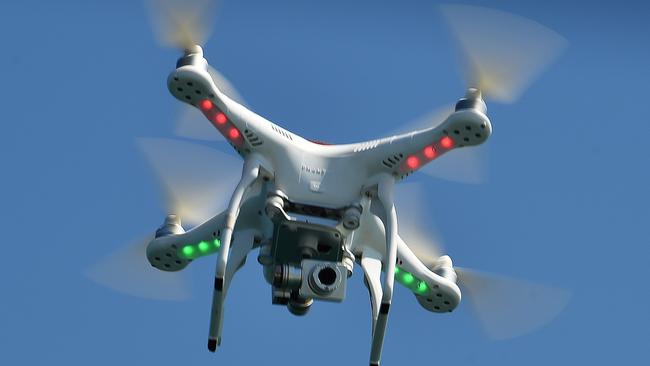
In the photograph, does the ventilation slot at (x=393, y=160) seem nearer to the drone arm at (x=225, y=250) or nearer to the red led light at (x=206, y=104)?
the drone arm at (x=225, y=250)

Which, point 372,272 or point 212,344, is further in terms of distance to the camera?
point 372,272

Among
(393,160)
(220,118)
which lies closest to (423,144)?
(393,160)

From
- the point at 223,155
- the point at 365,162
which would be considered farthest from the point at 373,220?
the point at 223,155

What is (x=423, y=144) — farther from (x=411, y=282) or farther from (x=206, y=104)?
(x=206, y=104)

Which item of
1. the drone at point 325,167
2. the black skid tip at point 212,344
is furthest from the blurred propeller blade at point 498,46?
the black skid tip at point 212,344

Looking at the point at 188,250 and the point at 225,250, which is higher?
the point at 225,250

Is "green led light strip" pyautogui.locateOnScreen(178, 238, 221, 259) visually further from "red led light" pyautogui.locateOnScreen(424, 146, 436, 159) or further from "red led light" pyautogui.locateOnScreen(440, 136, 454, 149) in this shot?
"red led light" pyautogui.locateOnScreen(440, 136, 454, 149)

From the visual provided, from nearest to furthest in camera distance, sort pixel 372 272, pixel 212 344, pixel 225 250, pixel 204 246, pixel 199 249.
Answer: pixel 225 250 → pixel 212 344 → pixel 372 272 → pixel 204 246 → pixel 199 249
